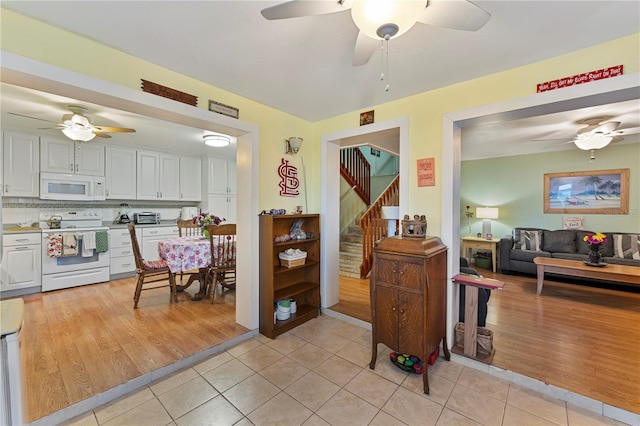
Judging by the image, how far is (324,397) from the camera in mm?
1803

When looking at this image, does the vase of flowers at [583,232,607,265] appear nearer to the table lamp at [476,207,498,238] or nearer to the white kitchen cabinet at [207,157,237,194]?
the table lamp at [476,207,498,238]

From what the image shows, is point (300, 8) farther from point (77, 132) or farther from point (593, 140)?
point (593, 140)

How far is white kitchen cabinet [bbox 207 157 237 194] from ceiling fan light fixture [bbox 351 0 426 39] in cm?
509

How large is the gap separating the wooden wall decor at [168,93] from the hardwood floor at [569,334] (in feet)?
9.08

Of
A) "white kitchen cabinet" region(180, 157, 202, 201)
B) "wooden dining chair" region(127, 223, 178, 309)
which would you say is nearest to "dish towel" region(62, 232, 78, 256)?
"wooden dining chair" region(127, 223, 178, 309)

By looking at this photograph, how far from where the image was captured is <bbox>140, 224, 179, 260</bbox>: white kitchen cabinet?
15.4 feet

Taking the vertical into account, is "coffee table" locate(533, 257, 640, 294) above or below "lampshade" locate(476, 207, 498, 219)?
below

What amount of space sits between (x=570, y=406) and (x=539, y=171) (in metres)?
4.77

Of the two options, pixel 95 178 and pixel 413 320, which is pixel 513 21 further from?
pixel 95 178

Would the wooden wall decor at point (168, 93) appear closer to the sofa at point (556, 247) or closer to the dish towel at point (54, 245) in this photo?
the dish towel at point (54, 245)

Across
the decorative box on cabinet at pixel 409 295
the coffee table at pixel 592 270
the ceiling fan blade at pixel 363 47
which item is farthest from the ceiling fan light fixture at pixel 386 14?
the coffee table at pixel 592 270

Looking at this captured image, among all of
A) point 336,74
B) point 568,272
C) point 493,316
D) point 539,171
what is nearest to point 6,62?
point 336,74

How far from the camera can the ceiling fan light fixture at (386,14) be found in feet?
3.40

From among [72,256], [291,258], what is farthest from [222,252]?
[72,256]
